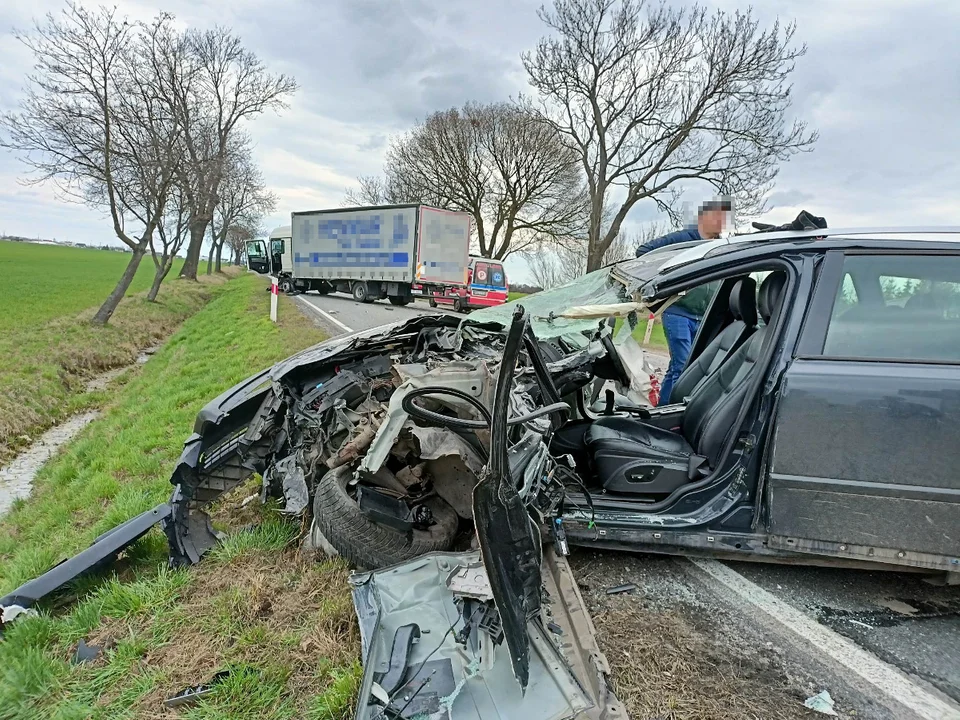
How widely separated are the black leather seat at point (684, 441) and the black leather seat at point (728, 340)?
26 centimetres

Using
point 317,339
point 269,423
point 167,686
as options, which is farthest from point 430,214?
point 167,686

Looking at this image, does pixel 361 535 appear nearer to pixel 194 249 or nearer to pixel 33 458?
pixel 33 458

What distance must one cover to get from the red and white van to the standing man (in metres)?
13.4

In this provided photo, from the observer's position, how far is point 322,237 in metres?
21.8

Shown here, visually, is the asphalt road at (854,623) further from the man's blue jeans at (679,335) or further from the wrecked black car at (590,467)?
the man's blue jeans at (679,335)

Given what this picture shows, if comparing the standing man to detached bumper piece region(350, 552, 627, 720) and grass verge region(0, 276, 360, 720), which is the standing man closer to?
detached bumper piece region(350, 552, 627, 720)

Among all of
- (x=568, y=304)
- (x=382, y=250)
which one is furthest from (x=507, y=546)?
(x=382, y=250)

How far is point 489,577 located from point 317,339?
8.28m

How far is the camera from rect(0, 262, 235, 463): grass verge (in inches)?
284

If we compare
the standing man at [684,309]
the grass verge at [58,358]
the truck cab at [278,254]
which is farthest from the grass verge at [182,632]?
Answer: the truck cab at [278,254]

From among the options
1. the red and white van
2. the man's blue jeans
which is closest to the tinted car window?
the man's blue jeans

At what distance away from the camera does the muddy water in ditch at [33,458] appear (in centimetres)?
550

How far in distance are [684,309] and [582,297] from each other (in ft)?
6.97

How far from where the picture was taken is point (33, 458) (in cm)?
641
